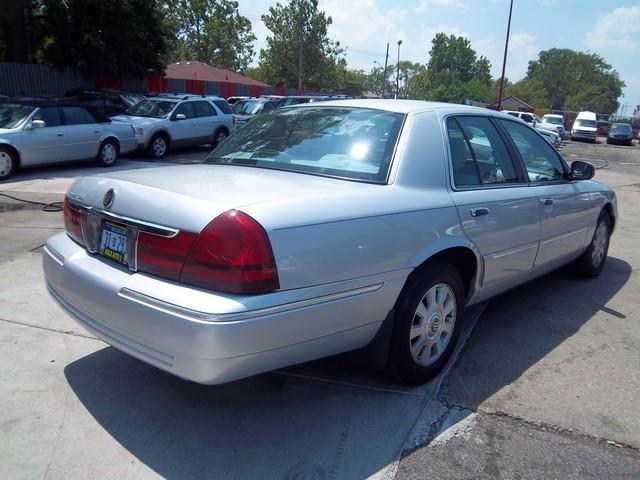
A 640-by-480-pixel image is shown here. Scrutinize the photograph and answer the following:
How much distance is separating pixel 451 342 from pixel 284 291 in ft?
4.96

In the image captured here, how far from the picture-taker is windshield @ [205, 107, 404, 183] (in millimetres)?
3217

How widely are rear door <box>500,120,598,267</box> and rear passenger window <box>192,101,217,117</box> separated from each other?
12532 millimetres

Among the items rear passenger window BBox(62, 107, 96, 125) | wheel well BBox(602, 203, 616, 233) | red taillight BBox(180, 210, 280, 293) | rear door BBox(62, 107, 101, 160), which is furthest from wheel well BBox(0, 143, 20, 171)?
wheel well BBox(602, 203, 616, 233)

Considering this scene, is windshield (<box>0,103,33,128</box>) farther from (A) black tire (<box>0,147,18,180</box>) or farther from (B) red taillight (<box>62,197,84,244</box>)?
(B) red taillight (<box>62,197,84,244</box>)

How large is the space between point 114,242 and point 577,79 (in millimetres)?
126924

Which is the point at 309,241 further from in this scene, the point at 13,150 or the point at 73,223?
the point at 13,150

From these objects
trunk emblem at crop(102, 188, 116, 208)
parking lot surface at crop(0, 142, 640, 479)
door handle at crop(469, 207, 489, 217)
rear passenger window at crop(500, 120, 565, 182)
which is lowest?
parking lot surface at crop(0, 142, 640, 479)

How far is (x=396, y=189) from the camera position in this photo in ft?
10.0

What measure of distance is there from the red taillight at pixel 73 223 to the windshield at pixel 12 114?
852 cm

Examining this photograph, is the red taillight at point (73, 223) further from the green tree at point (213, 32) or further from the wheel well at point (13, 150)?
the green tree at point (213, 32)

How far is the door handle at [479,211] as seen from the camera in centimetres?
347

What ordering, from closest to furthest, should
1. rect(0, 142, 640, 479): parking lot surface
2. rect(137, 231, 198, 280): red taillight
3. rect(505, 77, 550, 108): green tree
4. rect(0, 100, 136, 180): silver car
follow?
rect(137, 231, 198, 280): red taillight → rect(0, 142, 640, 479): parking lot surface → rect(0, 100, 136, 180): silver car → rect(505, 77, 550, 108): green tree

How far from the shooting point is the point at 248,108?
64.3ft

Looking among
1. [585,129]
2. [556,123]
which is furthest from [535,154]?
[585,129]
